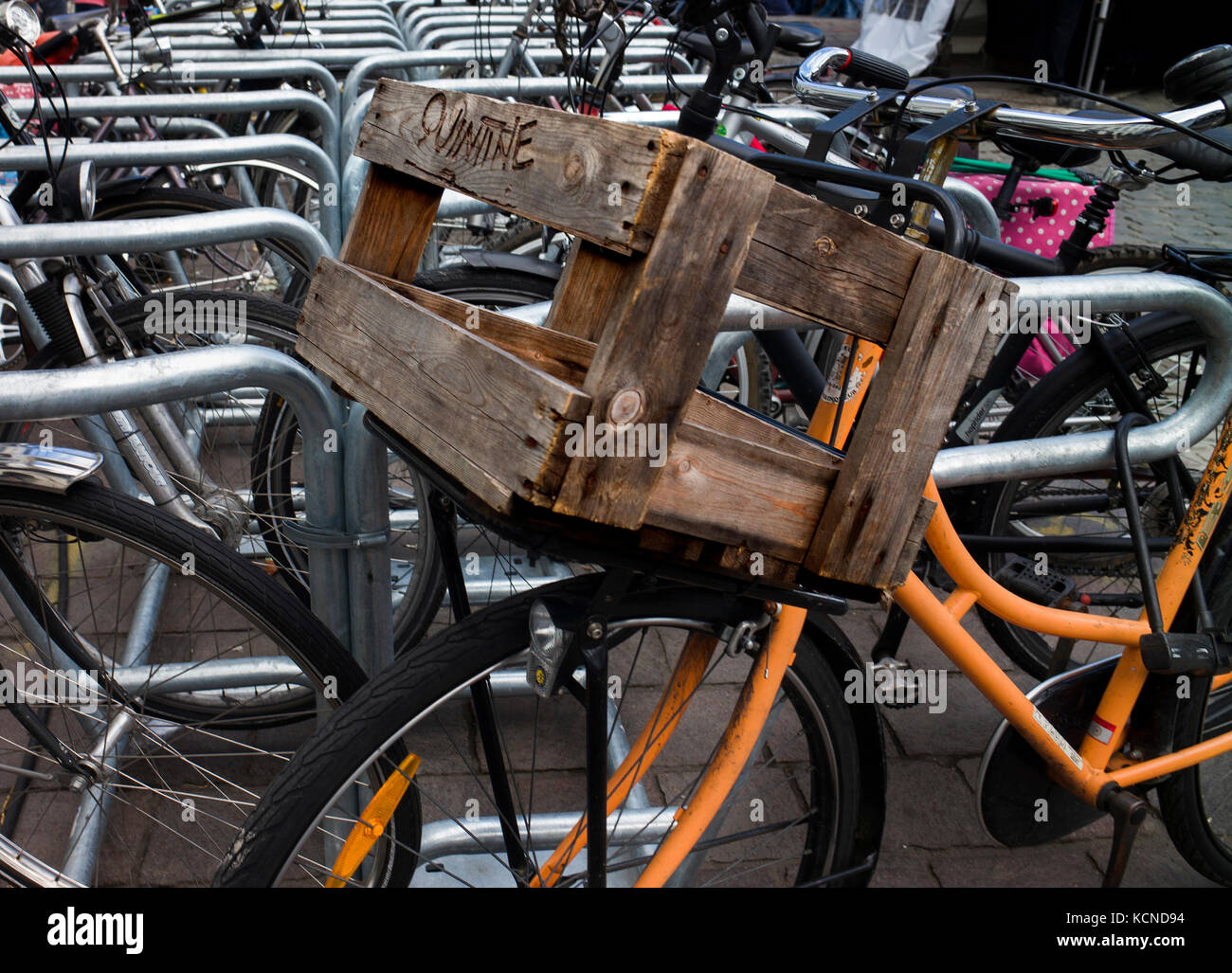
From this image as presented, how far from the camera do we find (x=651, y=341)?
1043 mm

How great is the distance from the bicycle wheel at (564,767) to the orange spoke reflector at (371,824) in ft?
0.10

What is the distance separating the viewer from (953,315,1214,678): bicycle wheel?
2658 millimetres

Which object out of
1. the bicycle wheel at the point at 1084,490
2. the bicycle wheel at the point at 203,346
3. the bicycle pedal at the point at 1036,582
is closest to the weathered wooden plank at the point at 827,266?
the bicycle wheel at the point at 203,346

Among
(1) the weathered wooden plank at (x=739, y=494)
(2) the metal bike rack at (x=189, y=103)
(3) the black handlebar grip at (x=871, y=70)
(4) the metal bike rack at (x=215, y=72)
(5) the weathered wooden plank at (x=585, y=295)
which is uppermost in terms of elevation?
(3) the black handlebar grip at (x=871, y=70)

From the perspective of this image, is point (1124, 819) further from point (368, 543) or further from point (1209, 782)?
point (368, 543)

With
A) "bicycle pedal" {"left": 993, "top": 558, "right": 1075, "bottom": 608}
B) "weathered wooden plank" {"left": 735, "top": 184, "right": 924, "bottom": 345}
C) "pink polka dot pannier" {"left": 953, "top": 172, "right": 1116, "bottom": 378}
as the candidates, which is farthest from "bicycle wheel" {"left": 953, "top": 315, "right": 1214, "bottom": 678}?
"weathered wooden plank" {"left": 735, "top": 184, "right": 924, "bottom": 345}

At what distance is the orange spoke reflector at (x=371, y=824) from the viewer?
167 cm

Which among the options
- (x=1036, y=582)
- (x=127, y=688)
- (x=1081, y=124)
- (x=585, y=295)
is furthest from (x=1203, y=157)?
(x=127, y=688)

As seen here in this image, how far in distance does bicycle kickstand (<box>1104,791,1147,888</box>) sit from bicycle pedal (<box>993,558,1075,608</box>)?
68 cm

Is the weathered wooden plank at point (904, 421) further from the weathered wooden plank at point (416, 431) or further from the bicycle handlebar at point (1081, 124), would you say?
the bicycle handlebar at point (1081, 124)

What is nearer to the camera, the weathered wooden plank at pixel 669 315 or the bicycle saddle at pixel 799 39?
the weathered wooden plank at pixel 669 315

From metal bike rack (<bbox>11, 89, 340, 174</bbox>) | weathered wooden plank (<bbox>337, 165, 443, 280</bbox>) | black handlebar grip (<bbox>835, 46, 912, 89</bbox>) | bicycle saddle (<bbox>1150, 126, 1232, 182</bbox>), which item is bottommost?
weathered wooden plank (<bbox>337, 165, 443, 280</bbox>)

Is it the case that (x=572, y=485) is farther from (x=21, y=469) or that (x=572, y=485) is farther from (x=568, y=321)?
(x=21, y=469)

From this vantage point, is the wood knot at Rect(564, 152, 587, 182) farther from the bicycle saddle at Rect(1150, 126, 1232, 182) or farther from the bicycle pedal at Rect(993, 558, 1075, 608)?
the bicycle pedal at Rect(993, 558, 1075, 608)
